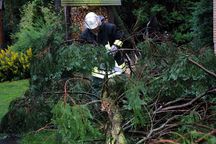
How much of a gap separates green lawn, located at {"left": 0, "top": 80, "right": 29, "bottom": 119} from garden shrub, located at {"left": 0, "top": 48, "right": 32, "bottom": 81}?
641mm

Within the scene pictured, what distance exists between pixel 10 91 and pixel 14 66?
2959mm

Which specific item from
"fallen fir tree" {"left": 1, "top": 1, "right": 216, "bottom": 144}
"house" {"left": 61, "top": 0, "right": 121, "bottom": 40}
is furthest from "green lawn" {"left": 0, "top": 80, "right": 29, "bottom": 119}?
"fallen fir tree" {"left": 1, "top": 1, "right": 216, "bottom": 144}

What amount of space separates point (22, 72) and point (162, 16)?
20.7ft

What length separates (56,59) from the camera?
439 centimetres

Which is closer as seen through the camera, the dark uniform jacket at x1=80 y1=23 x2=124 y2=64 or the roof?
the dark uniform jacket at x1=80 y1=23 x2=124 y2=64

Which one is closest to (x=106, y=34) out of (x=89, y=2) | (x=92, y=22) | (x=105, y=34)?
(x=105, y=34)

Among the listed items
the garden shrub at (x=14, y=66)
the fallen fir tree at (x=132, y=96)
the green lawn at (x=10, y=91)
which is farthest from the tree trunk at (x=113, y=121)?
the garden shrub at (x=14, y=66)

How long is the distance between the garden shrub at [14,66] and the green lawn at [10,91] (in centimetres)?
64

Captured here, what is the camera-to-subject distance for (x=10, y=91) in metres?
14.3

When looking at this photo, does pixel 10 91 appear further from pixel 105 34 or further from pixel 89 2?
pixel 105 34

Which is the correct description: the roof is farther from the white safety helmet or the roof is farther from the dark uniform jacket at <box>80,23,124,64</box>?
A: the white safety helmet

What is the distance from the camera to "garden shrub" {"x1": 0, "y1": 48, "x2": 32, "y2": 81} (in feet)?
56.0

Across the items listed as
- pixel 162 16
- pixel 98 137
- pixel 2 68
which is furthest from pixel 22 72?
pixel 98 137

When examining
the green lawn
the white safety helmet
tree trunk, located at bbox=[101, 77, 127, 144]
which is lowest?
the green lawn
